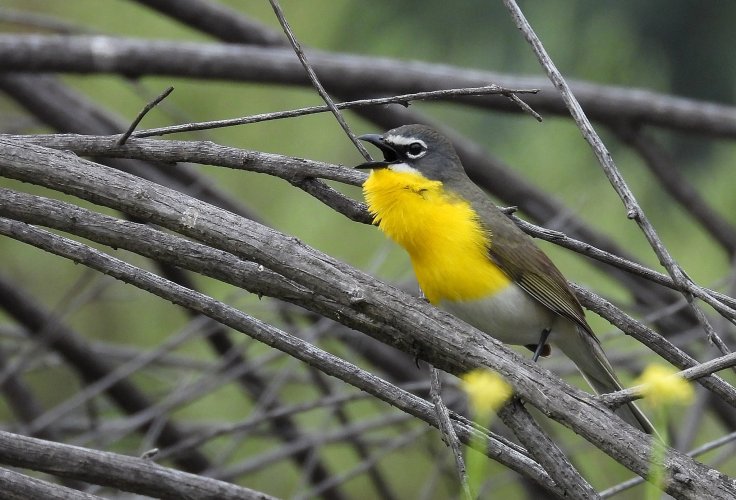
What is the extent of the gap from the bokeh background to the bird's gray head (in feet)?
9.80

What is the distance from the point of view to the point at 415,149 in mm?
3832

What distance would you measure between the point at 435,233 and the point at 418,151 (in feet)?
1.12

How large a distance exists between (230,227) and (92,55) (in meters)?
3.03

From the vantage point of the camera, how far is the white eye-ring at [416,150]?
12.5 feet

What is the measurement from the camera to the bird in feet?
11.7

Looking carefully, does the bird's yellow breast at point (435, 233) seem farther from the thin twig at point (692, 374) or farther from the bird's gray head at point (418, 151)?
the thin twig at point (692, 374)

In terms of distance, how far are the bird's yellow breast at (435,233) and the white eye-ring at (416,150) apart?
11cm

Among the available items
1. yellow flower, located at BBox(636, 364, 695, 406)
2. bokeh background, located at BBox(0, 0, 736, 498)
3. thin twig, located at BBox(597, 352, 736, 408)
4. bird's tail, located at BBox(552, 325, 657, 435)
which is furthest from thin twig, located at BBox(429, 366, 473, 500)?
bokeh background, located at BBox(0, 0, 736, 498)

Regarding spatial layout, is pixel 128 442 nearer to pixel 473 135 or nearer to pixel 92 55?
pixel 92 55

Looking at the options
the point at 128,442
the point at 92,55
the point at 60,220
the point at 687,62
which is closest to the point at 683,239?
the point at 687,62

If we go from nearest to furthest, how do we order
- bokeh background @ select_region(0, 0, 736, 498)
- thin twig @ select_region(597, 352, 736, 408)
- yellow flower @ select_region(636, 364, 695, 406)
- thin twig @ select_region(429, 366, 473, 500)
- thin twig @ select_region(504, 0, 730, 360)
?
yellow flower @ select_region(636, 364, 695, 406), thin twig @ select_region(429, 366, 473, 500), thin twig @ select_region(597, 352, 736, 408), thin twig @ select_region(504, 0, 730, 360), bokeh background @ select_region(0, 0, 736, 498)

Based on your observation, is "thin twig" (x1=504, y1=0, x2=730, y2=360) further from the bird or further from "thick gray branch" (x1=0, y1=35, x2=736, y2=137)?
"thick gray branch" (x1=0, y1=35, x2=736, y2=137)

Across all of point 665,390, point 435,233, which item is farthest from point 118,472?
point 665,390

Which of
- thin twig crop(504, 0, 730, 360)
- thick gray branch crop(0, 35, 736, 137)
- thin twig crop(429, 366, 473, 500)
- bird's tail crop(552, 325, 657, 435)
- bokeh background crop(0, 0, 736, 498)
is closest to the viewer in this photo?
thin twig crop(429, 366, 473, 500)
